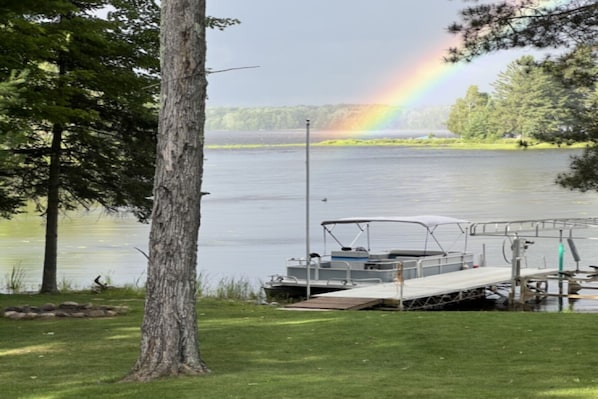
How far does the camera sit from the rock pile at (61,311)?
1439cm

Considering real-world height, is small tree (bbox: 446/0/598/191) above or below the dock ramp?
above

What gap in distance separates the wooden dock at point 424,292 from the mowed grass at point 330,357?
4.80 meters

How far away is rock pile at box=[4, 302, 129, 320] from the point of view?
47.2 feet

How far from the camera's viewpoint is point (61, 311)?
48.9ft

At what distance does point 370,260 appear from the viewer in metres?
25.8

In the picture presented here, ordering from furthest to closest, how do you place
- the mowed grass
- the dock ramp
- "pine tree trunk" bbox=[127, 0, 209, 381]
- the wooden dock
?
the wooden dock
the dock ramp
"pine tree trunk" bbox=[127, 0, 209, 381]
the mowed grass

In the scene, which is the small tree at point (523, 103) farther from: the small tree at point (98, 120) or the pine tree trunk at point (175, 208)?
the pine tree trunk at point (175, 208)

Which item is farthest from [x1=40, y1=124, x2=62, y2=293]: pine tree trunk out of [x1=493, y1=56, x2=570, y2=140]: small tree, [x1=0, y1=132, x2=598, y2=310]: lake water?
[x1=493, y1=56, x2=570, y2=140]: small tree

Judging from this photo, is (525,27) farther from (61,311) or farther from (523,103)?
(523,103)

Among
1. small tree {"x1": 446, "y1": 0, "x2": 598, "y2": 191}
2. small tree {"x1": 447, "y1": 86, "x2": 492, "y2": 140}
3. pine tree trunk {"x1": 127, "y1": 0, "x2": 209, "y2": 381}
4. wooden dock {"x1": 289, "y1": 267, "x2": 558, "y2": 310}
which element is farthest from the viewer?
small tree {"x1": 447, "y1": 86, "x2": 492, "y2": 140}

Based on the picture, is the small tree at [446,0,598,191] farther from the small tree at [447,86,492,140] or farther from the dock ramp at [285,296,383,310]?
the small tree at [447,86,492,140]

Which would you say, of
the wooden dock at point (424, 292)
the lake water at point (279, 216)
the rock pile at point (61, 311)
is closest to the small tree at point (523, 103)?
the lake water at point (279, 216)

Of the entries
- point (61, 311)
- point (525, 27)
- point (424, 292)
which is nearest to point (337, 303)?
point (424, 292)

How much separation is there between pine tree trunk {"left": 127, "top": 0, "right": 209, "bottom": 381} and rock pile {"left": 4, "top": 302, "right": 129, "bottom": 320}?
6.37 meters
